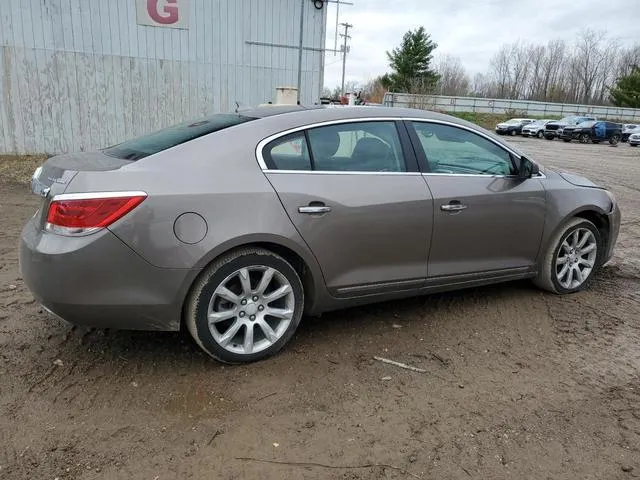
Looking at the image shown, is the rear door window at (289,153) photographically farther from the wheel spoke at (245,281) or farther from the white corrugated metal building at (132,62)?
the white corrugated metal building at (132,62)

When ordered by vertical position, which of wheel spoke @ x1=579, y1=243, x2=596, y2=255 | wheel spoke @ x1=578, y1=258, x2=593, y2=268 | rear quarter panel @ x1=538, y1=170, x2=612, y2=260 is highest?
rear quarter panel @ x1=538, y1=170, x2=612, y2=260

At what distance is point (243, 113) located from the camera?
3.80 metres

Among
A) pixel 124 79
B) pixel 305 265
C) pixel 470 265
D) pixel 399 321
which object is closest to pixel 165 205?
pixel 305 265

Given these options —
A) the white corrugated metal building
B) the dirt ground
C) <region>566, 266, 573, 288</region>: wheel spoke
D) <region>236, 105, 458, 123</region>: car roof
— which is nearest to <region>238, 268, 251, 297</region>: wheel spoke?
the dirt ground

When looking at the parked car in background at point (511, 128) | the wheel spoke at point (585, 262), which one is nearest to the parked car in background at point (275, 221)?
the wheel spoke at point (585, 262)

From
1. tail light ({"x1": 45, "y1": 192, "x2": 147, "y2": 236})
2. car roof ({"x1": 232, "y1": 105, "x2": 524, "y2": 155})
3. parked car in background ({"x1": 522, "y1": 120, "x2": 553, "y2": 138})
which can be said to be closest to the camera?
tail light ({"x1": 45, "y1": 192, "x2": 147, "y2": 236})

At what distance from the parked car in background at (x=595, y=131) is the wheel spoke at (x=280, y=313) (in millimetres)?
39845

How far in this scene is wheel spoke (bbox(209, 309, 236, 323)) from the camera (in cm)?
320

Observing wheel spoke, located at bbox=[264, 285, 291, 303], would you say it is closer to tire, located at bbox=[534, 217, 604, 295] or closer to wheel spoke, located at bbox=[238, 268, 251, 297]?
wheel spoke, located at bbox=[238, 268, 251, 297]

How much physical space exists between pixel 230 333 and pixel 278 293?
370 mm

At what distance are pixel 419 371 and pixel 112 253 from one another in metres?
1.91

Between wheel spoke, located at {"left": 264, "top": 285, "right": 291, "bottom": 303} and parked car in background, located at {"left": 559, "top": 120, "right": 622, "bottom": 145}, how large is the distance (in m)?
39.9

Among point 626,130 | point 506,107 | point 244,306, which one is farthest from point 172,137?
point 506,107

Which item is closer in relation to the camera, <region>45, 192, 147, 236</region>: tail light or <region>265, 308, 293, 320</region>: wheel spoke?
<region>45, 192, 147, 236</region>: tail light
